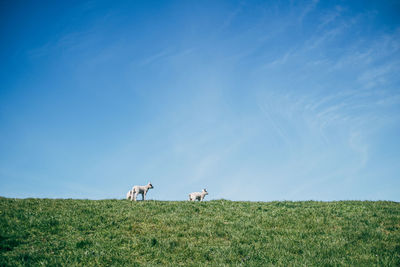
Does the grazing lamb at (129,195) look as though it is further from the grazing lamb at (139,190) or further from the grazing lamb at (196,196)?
the grazing lamb at (196,196)

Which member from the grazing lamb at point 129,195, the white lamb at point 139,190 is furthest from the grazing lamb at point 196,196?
the grazing lamb at point 129,195

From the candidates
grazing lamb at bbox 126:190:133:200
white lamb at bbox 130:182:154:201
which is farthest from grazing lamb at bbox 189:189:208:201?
grazing lamb at bbox 126:190:133:200

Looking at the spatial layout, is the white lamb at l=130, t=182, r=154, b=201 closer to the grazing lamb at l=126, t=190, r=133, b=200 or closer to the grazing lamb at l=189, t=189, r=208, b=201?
the grazing lamb at l=126, t=190, r=133, b=200

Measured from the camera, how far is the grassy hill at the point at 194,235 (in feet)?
35.1

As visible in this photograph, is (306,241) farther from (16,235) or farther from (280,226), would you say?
(16,235)

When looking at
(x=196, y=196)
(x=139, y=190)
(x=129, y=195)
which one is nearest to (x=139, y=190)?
(x=139, y=190)

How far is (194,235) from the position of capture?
43.7 feet

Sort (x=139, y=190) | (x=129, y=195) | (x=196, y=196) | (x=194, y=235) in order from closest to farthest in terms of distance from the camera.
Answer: (x=194, y=235), (x=129, y=195), (x=139, y=190), (x=196, y=196)

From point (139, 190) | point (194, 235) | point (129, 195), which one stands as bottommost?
point (194, 235)

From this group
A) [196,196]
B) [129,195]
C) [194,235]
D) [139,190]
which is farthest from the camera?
[196,196]

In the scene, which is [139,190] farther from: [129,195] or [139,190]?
[129,195]

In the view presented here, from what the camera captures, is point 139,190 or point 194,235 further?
point 139,190

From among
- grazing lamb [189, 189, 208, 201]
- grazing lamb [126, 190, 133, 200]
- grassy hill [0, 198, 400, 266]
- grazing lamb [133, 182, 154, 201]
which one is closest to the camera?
grassy hill [0, 198, 400, 266]

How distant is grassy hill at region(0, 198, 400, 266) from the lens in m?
10.7
